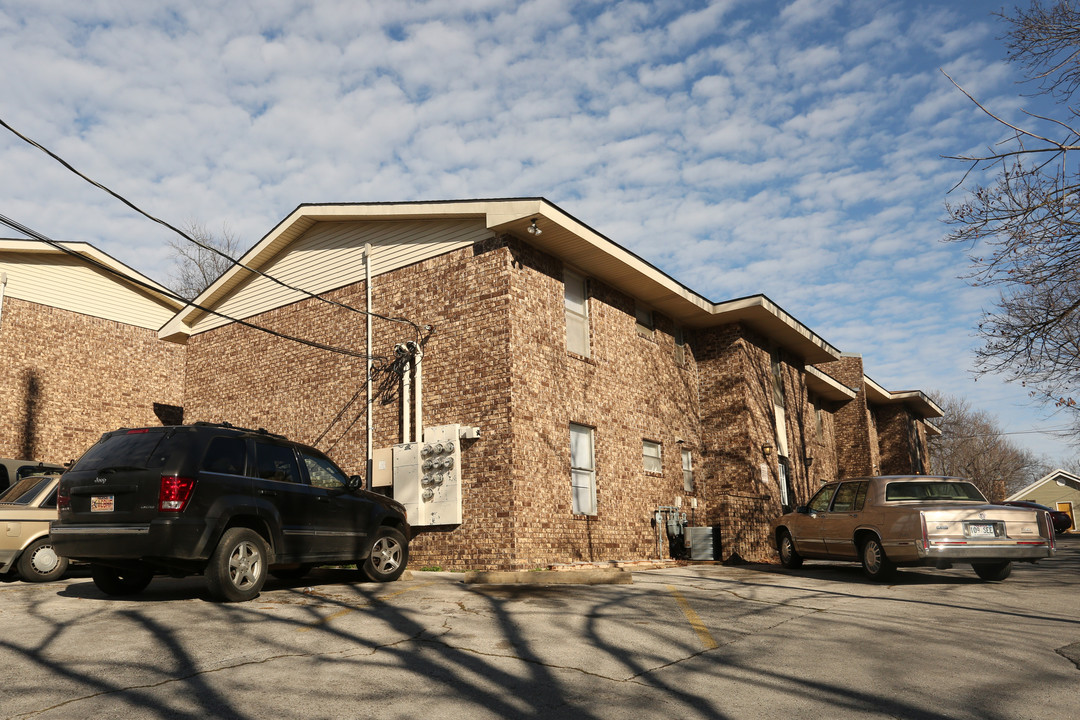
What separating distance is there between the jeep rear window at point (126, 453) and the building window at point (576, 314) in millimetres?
8959

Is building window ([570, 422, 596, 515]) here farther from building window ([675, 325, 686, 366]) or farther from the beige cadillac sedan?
building window ([675, 325, 686, 366])

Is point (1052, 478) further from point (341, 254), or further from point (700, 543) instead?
point (341, 254)

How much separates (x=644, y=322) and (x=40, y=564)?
1261cm

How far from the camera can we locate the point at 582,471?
15.3 metres

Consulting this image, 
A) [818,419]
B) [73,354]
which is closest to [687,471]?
[818,419]

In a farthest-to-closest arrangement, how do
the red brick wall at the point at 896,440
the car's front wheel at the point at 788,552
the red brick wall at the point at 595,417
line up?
the red brick wall at the point at 896,440 < the car's front wheel at the point at 788,552 < the red brick wall at the point at 595,417

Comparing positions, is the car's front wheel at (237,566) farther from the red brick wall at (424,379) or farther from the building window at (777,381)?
the building window at (777,381)

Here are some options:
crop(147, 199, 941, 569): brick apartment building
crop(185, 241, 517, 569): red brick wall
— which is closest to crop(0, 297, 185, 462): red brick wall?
crop(147, 199, 941, 569): brick apartment building

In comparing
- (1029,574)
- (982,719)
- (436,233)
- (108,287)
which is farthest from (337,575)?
(108,287)

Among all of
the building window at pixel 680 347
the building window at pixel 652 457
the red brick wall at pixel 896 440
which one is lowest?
the building window at pixel 652 457

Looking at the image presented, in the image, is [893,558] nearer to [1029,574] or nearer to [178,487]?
[1029,574]

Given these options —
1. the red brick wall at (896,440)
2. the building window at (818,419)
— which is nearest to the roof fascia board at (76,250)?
the building window at (818,419)

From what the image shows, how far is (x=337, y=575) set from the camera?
11.6 m

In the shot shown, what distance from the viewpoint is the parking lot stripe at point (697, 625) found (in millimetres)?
6586
